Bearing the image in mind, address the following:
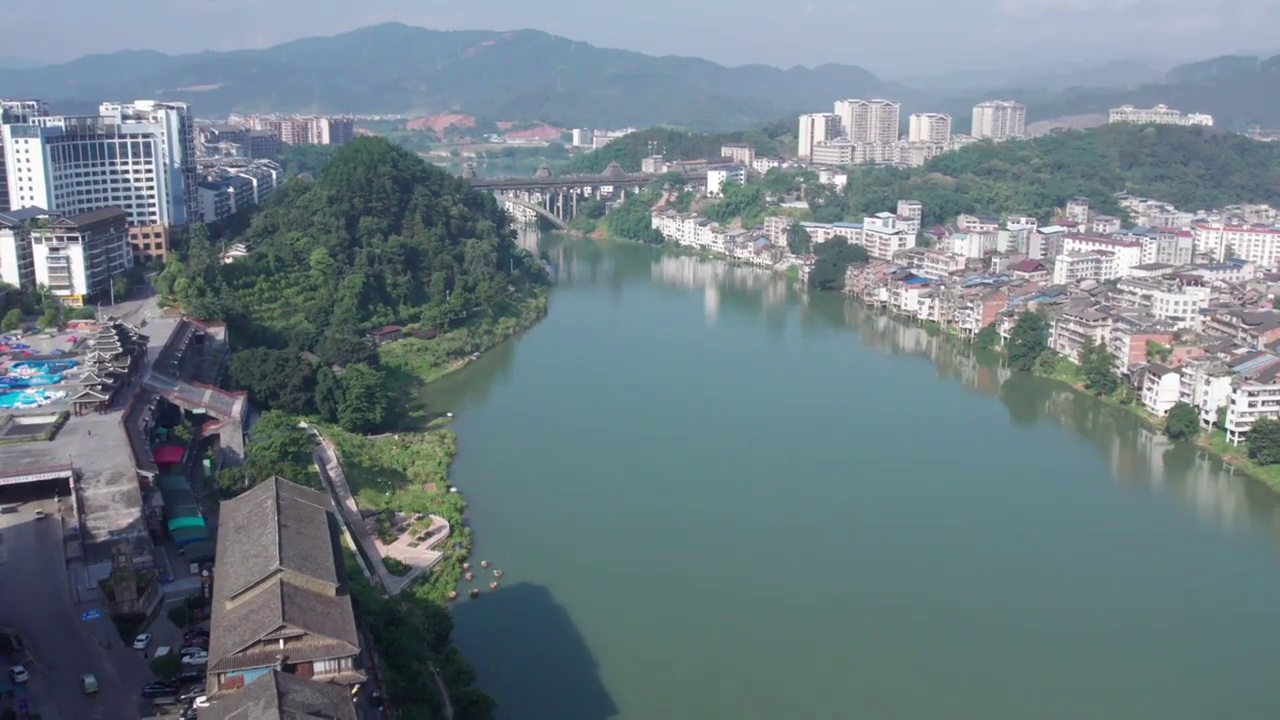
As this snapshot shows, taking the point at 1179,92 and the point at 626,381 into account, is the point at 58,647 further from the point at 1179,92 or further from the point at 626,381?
the point at 1179,92

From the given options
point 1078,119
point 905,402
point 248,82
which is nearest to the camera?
point 905,402

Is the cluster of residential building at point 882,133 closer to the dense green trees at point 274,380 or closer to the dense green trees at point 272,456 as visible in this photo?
the dense green trees at point 274,380

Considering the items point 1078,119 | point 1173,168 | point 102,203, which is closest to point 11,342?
point 102,203

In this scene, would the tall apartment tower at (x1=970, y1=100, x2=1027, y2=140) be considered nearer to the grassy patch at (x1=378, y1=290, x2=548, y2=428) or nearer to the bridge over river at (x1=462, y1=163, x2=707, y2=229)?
the bridge over river at (x1=462, y1=163, x2=707, y2=229)

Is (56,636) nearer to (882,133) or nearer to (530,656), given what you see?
(530,656)

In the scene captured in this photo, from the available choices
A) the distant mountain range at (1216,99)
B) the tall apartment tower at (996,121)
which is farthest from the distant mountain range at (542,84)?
the tall apartment tower at (996,121)

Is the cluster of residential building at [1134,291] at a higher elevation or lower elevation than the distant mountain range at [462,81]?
lower

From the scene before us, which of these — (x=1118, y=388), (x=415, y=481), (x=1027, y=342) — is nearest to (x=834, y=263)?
(x=1027, y=342)
